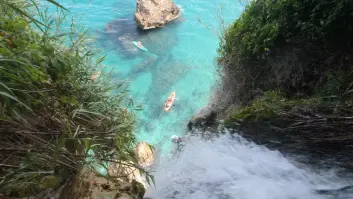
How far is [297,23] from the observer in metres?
4.36

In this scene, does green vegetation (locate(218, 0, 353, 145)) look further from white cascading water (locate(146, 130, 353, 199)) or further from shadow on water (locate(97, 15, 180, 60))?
shadow on water (locate(97, 15, 180, 60))

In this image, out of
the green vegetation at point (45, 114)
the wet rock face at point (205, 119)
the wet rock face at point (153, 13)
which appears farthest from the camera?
the wet rock face at point (153, 13)

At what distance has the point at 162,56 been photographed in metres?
12.3

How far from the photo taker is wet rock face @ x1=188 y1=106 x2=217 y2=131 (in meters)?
6.02

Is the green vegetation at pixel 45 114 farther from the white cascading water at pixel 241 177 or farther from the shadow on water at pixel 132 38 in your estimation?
the shadow on water at pixel 132 38

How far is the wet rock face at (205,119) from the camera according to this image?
6016mm

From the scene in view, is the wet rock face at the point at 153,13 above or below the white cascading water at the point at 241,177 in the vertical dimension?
above

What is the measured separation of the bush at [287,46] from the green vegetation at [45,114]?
2883 mm

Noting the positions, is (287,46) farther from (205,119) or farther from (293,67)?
(205,119)

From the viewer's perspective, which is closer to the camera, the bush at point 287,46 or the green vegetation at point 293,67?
the green vegetation at point 293,67

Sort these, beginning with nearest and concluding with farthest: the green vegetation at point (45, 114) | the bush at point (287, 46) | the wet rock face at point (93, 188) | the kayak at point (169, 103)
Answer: the green vegetation at point (45, 114) < the wet rock face at point (93, 188) < the bush at point (287, 46) < the kayak at point (169, 103)

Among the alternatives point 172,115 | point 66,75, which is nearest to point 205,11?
point 172,115

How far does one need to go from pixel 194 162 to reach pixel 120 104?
1.37 metres

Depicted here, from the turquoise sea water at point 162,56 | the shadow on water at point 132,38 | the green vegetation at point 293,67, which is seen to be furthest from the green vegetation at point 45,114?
the shadow on water at point 132,38
